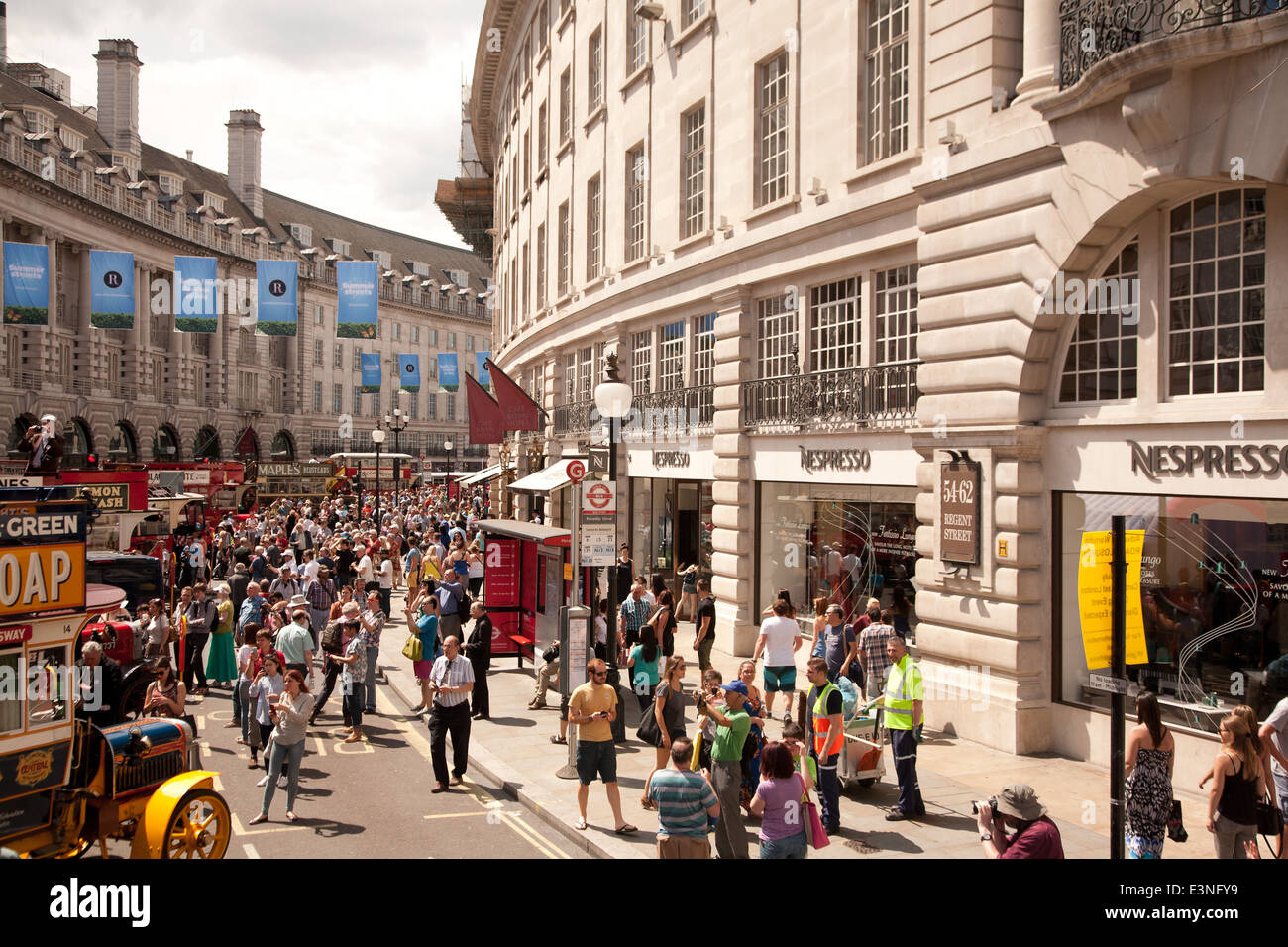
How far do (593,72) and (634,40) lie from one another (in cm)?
361

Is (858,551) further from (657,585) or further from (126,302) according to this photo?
(126,302)

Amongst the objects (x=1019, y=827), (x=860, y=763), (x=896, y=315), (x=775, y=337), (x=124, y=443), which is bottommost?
(x=860, y=763)

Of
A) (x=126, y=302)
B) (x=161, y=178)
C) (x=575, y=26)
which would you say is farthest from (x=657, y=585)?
(x=161, y=178)

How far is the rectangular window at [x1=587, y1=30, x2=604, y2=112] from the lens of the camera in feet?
94.7

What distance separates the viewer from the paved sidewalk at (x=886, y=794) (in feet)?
31.6

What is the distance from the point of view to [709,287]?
21359 mm

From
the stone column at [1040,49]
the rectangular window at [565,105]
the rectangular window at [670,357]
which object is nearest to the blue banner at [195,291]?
Result: the rectangular window at [565,105]

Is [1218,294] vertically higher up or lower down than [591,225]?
lower down

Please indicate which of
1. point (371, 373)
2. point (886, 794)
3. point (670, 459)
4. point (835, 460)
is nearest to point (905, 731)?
point (886, 794)

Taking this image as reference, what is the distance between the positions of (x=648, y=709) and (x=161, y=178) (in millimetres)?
72912

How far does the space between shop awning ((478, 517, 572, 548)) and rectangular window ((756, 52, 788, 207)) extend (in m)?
7.80

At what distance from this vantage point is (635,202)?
25922 millimetres

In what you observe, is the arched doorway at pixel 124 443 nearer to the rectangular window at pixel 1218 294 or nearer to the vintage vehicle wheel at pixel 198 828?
the vintage vehicle wheel at pixel 198 828

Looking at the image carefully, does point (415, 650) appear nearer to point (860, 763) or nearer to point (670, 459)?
point (860, 763)
